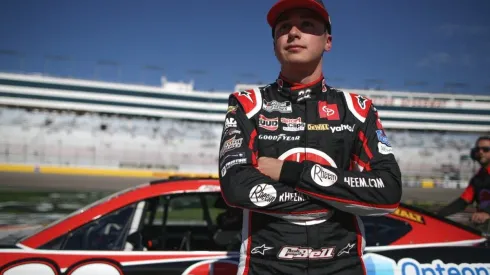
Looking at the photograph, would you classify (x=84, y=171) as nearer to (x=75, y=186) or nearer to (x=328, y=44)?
(x=75, y=186)

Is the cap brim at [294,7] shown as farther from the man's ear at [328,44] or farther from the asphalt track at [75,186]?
the asphalt track at [75,186]

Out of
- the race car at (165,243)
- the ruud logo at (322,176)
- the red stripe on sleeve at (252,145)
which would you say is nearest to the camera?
the ruud logo at (322,176)

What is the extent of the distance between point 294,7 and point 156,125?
49837 mm

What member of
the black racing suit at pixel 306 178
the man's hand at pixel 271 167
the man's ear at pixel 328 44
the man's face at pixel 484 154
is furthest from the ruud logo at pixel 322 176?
the man's face at pixel 484 154

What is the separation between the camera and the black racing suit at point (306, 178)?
52.4 inches

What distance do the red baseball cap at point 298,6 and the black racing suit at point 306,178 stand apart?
0.26m

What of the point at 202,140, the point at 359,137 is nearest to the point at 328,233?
the point at 359,137

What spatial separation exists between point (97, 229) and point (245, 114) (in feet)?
5.33

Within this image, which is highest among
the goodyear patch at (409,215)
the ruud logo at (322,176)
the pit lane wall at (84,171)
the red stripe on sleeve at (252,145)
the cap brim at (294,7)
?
the pit lane wall at (84,171)

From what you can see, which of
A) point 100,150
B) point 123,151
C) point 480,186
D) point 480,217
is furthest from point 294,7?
point 100,150

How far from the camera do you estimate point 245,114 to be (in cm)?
152

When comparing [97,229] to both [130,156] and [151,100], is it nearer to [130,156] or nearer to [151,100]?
[130,156]

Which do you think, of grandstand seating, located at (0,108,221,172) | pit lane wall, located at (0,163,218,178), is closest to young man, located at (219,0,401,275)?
pit lane wall, located at (0,163,218,178)

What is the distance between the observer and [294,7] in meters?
1.50
